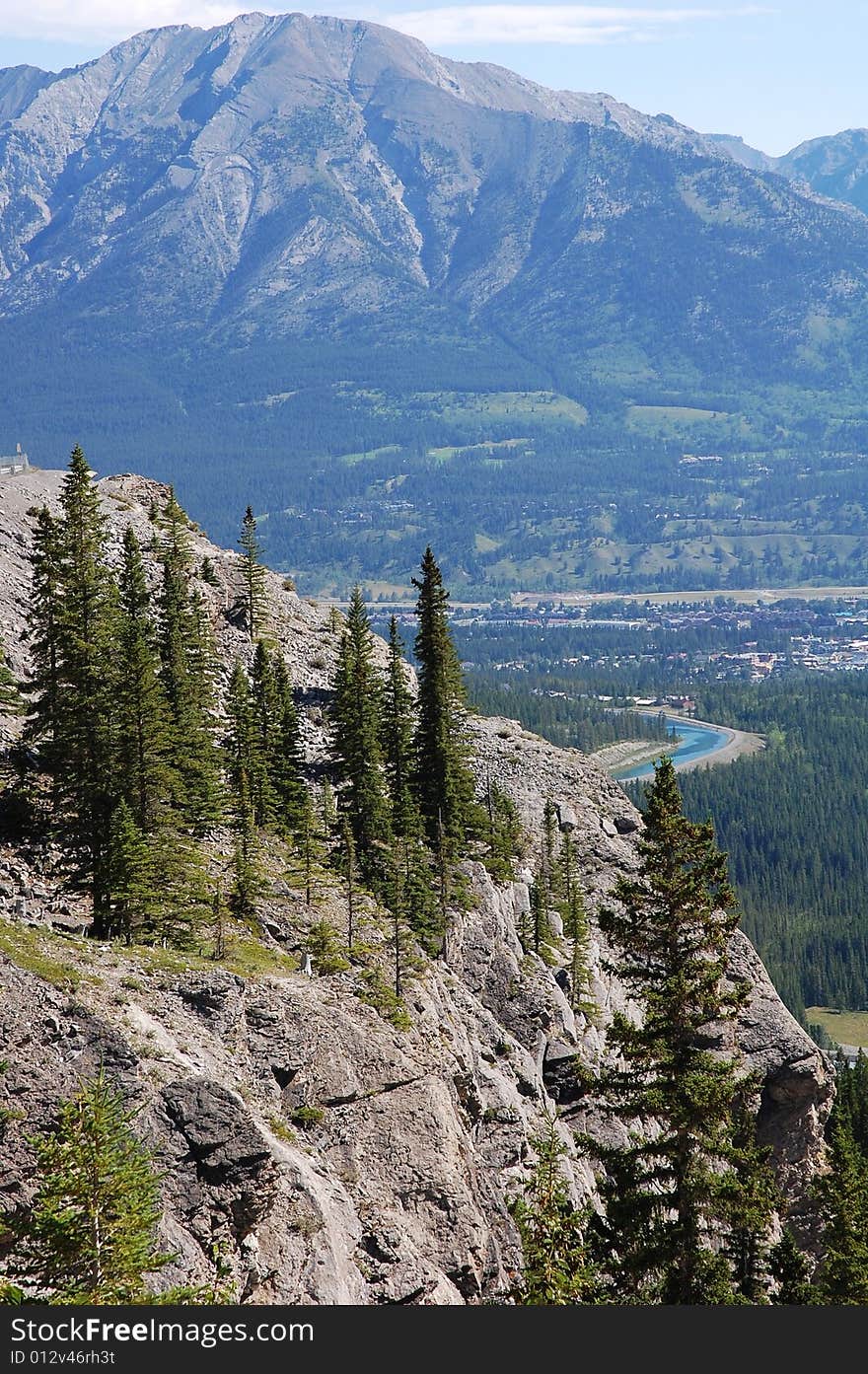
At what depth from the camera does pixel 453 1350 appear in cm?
2909

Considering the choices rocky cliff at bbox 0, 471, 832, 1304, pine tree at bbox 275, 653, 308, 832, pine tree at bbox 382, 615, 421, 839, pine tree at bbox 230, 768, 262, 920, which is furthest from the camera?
pine tree at bbox 382, 615, 421, 839

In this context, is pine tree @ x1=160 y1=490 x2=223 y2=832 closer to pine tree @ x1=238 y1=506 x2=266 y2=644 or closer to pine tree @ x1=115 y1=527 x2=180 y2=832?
pine tree @ x1=115 y1=527 x2=180 y2=832

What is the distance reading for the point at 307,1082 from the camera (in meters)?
54.2

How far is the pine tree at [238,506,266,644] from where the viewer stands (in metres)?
104

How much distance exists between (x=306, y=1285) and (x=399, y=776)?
44.5 m

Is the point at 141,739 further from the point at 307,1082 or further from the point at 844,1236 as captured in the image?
the point at 844,1236

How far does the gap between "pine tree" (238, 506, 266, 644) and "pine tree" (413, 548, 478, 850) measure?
52.2 ft

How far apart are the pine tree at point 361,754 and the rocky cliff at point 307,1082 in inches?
228

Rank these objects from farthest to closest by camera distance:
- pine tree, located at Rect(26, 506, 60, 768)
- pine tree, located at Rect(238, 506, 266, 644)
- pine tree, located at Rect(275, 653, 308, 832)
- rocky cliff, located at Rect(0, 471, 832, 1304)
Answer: pine tree, located at Rect(238, 506, 266, 644), pine tree, located at Rect(275, 653, 308, 832), pine tree, located at Rect(26, 506, 60, 768), rocky cliff, located at Rect(0, 471, 832, 1304)

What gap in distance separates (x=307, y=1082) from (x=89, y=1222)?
59.9 feet

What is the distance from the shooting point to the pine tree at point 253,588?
103700 mm

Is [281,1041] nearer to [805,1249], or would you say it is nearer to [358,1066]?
[358,1066]

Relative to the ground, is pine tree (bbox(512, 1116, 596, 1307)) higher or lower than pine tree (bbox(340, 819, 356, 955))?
lower

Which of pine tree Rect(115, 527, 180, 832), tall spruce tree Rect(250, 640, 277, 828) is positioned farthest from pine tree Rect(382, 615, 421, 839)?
pine tree Rect(115, 527, 180, 832)
